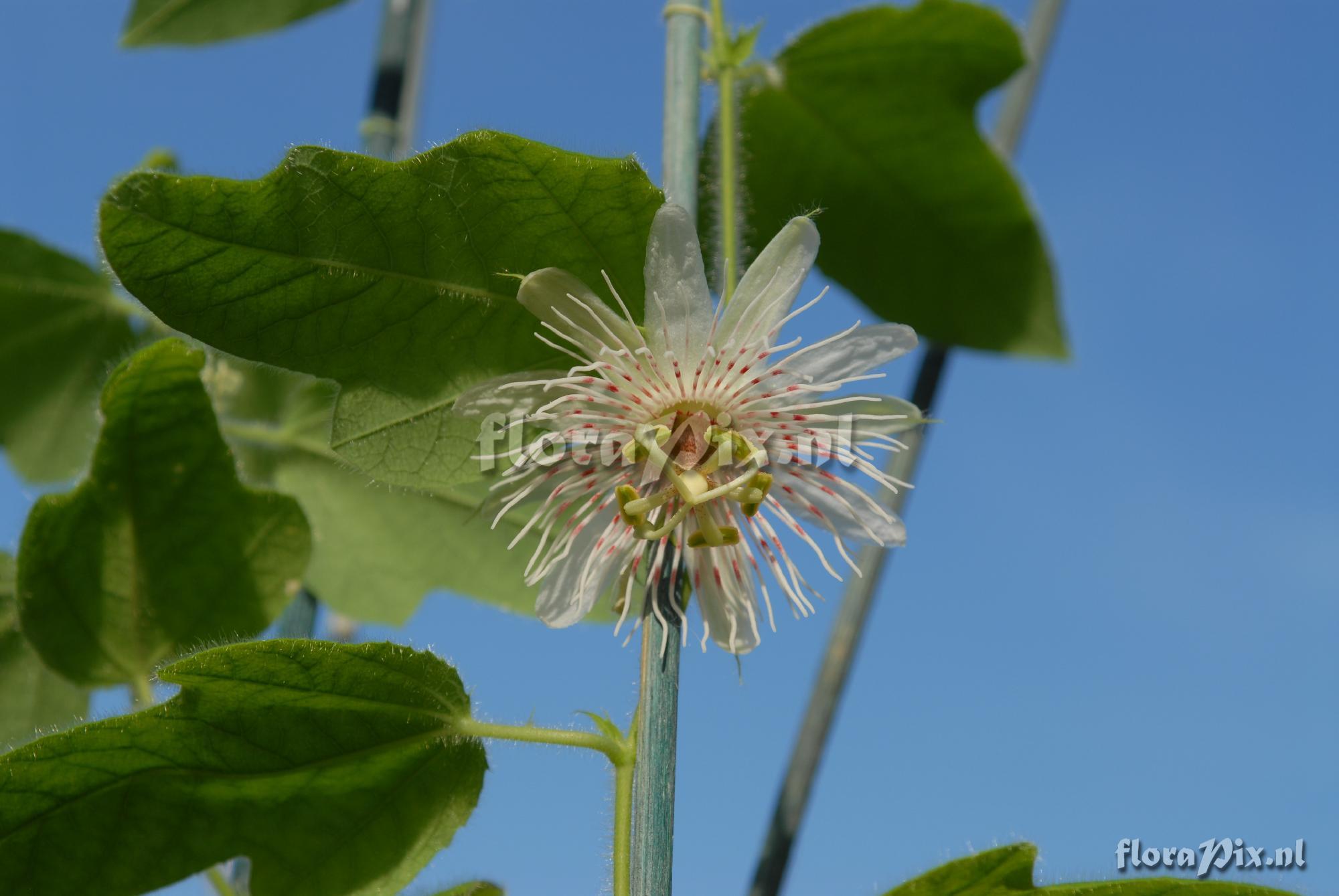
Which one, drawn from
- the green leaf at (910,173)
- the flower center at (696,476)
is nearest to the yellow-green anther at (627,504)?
the flower center at (696,476)

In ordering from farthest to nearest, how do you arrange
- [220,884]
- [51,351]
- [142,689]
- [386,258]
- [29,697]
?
[51,351]
[29,697]
[142,689]
[220,884]
[386,258]

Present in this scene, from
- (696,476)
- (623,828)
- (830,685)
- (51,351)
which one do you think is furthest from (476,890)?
(51,351)

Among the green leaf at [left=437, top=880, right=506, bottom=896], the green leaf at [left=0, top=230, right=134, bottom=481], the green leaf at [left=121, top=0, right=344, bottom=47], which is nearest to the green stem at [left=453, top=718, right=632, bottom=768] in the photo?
the green leaf at [left=437, top=880, right=506, bottom=896]

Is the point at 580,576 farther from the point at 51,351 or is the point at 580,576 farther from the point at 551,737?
the point at 51,351

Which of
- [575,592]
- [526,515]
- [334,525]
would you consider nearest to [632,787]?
[575,592]

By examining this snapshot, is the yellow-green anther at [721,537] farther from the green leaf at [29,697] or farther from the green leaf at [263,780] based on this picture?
the green leaf at [29,697]
